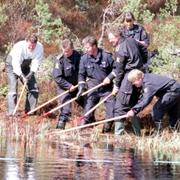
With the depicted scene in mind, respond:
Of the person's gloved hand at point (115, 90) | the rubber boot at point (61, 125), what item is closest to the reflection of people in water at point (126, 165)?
the person's gloved hand at point (115, 90)

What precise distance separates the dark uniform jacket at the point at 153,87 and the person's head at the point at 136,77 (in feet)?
0.58

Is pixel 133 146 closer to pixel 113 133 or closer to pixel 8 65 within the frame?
pixel 113 133

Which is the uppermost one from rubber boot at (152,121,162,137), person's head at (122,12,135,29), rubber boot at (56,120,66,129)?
person's head at (122,12,135,29)

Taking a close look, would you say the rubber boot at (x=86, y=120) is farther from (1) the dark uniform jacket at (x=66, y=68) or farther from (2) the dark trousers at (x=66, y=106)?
(1) the dark uniform jacket at (x=66, y=68)

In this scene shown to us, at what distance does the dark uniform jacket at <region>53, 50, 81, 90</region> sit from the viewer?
15.2 meters

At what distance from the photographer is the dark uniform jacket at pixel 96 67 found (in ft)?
48.8

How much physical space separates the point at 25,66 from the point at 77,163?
5.45 metres

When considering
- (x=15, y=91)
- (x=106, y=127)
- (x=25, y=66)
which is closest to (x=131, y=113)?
(x=106, y=127)

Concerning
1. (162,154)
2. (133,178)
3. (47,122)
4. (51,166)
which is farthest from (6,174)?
(47,122)

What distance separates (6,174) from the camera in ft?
32.6

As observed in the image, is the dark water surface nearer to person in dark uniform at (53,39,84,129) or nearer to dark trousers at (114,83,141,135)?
dark trousers at (114,83,141,135)

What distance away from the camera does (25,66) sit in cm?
1623

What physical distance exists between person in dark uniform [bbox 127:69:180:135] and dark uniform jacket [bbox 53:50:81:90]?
2036mm

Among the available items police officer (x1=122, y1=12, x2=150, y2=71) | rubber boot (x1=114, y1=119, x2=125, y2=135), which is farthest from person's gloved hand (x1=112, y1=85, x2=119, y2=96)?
police officer (x1=122, y1=12, x2=150, y2=71)
